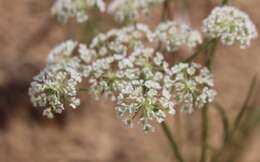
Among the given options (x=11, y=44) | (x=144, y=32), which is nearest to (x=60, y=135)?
(x=11, y=44)

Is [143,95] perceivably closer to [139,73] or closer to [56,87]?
[139,73]

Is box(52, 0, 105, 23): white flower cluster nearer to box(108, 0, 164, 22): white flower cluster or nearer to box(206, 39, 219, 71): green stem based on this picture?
box(108, 0, 164, 22): white flower cluster

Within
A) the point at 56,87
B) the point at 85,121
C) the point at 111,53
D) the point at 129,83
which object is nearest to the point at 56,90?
the point at 56,87

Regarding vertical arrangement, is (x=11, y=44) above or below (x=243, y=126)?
above

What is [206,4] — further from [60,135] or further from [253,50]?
[60,135]

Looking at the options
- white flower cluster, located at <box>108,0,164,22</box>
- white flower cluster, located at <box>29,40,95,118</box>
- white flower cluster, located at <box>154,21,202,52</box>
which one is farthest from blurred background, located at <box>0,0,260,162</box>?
white flower cluster, located at <box>29,40,95,118</box>

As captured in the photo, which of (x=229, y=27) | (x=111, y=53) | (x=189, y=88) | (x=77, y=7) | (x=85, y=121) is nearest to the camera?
(x=189, y=88)
